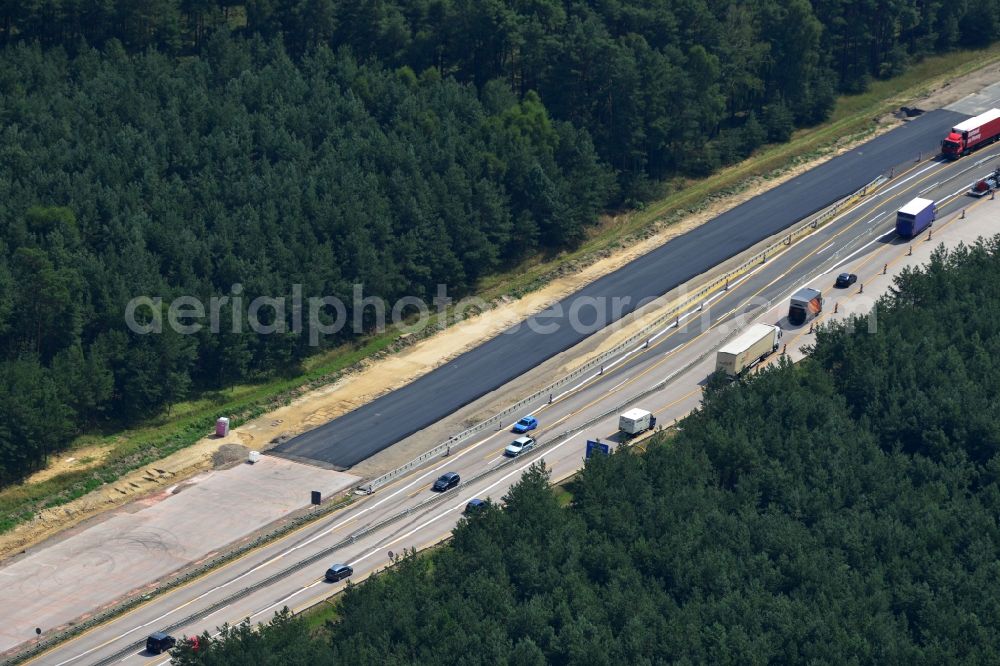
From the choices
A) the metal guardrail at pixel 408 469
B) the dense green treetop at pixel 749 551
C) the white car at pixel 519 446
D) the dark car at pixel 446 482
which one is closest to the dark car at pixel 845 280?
the metal guardrail at pixel 408 469

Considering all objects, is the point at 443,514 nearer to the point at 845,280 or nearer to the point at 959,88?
the point at 845,280

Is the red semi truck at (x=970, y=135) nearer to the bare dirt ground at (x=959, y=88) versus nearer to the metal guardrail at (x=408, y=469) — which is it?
the bare dirt ground at (x=959, y=88)

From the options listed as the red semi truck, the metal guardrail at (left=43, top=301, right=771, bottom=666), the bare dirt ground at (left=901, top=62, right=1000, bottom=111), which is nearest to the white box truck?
the metal guardrail at (left=43, top=301, right=771, bottom=666)

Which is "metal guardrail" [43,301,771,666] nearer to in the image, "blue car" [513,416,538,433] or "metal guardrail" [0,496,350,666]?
"metal guardrail" [0,496,350,666]

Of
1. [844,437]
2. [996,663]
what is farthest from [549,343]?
[996,663]

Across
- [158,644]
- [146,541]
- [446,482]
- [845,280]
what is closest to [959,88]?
[845,280]

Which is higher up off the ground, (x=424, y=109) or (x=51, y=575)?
(x=424, y=109)

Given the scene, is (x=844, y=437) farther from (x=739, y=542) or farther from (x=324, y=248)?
(x=324, y=248)
